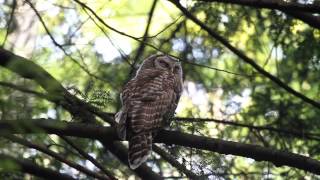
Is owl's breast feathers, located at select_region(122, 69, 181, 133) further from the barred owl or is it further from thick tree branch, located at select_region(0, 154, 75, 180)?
thick tree branch, located at select_region(0, 154, 75, 180)

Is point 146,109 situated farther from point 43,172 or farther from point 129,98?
Answer: point 43,172

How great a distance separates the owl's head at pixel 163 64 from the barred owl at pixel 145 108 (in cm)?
15

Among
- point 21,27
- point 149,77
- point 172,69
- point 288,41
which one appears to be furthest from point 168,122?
point 21,27

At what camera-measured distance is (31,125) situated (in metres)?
2.82

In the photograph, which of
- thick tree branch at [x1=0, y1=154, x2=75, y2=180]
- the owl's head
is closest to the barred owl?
the owl's head

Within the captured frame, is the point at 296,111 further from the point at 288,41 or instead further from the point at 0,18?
the point at 0,18

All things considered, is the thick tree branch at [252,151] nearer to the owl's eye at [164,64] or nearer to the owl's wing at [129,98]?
the owl's wing at [129,98]

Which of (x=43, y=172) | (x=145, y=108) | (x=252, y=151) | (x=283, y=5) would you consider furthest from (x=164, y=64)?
(x=43, y=172)

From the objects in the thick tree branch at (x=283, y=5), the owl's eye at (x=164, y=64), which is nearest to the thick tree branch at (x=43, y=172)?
the thick tree branch at (x=283, y=5)

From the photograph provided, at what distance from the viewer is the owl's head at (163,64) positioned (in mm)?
6359

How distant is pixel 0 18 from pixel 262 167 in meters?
3.51

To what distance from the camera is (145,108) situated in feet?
16.8

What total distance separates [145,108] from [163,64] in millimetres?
1421

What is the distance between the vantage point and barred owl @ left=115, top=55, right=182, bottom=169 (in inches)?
189
